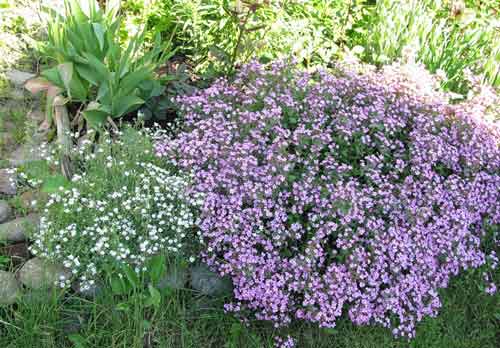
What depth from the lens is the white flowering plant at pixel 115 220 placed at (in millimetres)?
2962

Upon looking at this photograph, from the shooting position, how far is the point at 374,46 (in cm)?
514

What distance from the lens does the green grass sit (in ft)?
9.34

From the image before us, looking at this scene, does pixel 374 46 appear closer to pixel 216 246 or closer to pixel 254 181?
pixel 254 181

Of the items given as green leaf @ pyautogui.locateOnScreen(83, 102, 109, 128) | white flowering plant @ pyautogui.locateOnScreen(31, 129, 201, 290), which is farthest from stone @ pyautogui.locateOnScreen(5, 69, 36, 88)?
white flowering plant @ pyautogui.locateOnScreen(31, 129, 201, 290)

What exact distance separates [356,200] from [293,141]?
692mm

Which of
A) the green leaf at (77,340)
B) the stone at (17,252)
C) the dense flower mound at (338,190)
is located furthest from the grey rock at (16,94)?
the green leaf at (77,340)

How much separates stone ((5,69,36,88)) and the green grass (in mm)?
2115

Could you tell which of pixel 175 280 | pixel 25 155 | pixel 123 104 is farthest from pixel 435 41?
pixel 25 155

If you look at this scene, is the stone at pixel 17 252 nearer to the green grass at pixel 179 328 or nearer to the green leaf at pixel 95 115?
the green grass at pixel 179 328

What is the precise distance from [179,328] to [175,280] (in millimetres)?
279

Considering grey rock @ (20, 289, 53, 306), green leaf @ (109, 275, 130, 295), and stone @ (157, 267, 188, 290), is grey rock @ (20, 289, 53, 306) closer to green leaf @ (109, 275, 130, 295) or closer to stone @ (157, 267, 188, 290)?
green leaf @ (109, 275, 130, 295)

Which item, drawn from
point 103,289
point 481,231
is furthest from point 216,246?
point 481,231

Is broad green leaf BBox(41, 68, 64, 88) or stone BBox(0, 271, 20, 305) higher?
broad green leaf BBox(41, 68, 64, 88)

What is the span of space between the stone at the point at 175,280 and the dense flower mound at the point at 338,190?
227mm
